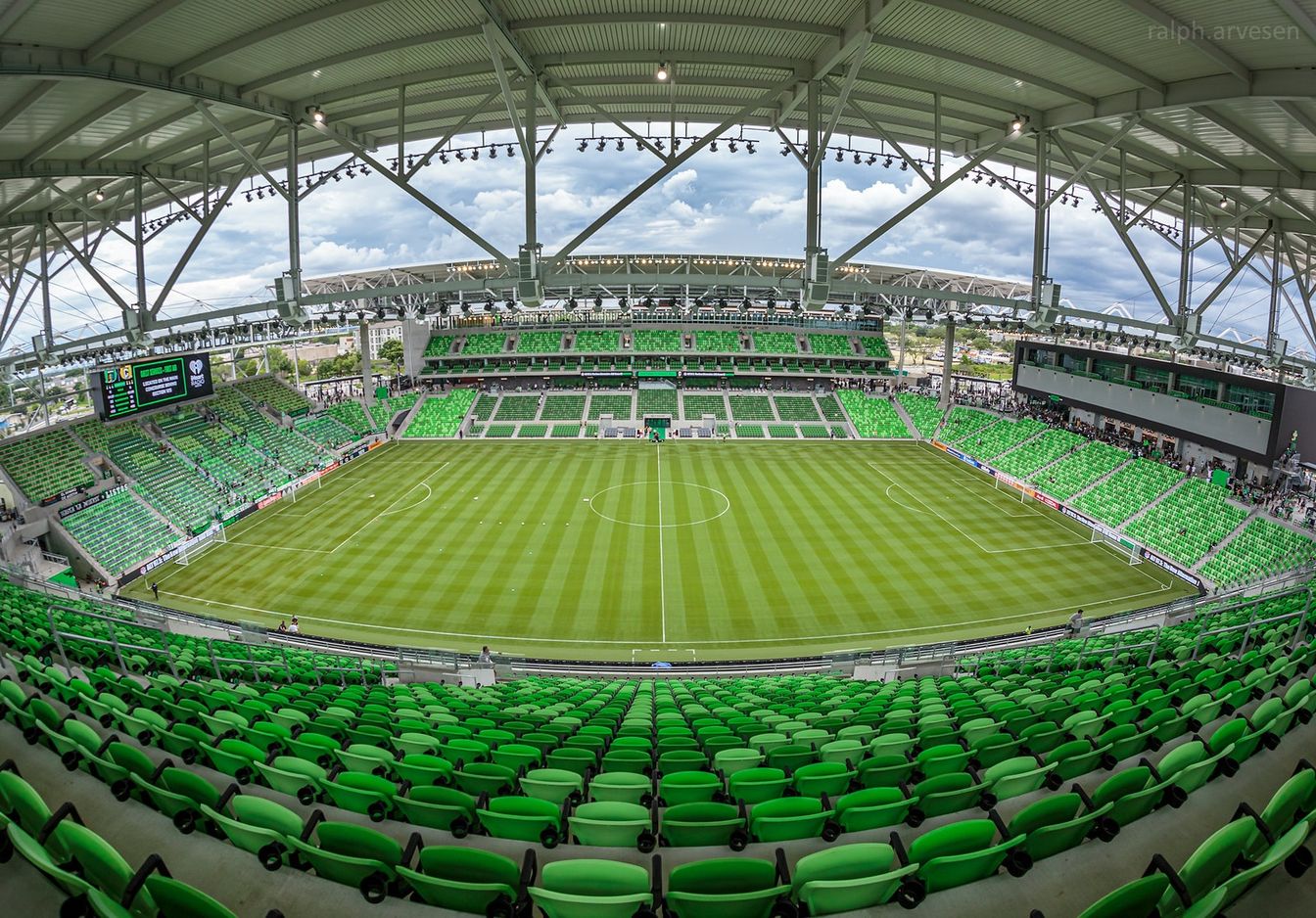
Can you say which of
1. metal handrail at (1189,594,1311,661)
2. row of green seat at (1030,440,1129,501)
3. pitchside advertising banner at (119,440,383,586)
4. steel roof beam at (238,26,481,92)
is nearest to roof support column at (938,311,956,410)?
row of green seat at (1030,440,1129,501)

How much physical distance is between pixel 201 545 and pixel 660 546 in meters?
21.9

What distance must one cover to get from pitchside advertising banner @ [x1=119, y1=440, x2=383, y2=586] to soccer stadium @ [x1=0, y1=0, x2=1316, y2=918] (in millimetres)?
229

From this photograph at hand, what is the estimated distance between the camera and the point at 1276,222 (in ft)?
67.1

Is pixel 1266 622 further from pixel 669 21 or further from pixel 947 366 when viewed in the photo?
pixel 947 366

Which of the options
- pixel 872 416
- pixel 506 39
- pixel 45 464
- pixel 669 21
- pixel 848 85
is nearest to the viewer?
pixel 848 85

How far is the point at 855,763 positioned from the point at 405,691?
8.48m

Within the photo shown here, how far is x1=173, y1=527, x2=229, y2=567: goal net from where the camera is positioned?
27.1 m

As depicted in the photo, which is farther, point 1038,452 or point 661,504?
point 1038,452

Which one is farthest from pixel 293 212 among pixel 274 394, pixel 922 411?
pixel 922 411

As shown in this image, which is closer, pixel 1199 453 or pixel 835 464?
pixel 1199 453

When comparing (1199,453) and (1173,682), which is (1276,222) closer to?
(1199,453)

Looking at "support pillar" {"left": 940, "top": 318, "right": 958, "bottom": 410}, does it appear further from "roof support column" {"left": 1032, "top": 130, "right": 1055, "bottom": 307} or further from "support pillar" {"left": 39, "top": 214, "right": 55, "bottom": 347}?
"support pillar" {"left": 39, "top": 214, "right": 55, "bottom": 347}

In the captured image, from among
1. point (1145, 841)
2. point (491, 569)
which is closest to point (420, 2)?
point (1145, 841)

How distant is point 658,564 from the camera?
86.1 ft
